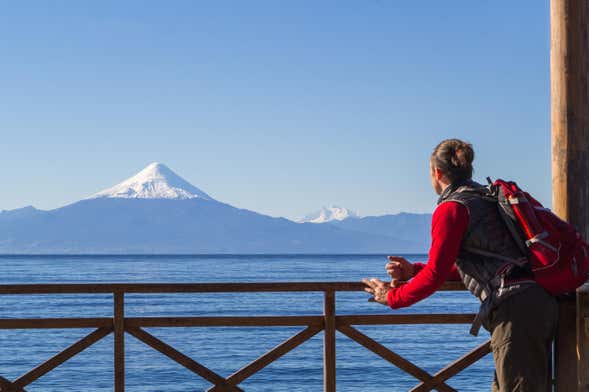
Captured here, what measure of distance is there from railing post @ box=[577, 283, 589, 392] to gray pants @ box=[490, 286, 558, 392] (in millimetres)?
182

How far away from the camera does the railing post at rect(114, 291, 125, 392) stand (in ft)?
17.1

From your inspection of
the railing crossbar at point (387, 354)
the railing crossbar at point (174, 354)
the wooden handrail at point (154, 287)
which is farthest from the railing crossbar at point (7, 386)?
the railing crossbar at point (387, 354)

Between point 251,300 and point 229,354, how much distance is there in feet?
77.3

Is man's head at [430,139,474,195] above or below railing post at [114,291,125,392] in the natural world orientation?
above

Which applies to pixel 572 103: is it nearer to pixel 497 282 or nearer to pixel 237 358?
pixel 497 282

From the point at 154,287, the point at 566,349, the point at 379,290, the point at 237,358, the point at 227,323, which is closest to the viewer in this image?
the point at 566,349

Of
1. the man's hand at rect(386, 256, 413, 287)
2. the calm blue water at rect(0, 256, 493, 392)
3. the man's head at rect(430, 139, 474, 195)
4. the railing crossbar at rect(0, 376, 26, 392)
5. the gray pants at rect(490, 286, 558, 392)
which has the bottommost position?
the calm blue water at rect(0, 256, 493, 392)

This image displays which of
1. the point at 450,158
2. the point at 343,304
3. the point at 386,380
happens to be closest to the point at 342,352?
the point at 386,380

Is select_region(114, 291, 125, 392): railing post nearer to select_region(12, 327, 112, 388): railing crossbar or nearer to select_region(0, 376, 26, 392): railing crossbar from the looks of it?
select_region(12, 327, 112, 388): railing crossbar

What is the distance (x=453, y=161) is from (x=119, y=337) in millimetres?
2192

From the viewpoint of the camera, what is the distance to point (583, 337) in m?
4.17

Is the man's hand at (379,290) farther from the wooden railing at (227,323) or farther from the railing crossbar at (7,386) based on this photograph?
the railing crossbar at (7,386)

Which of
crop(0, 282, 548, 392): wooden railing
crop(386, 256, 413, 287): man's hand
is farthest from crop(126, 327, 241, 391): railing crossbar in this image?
crop(386, 256, 413, 287): man's hand

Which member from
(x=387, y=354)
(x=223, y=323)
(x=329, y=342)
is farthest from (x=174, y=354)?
(x=387, y=354)
